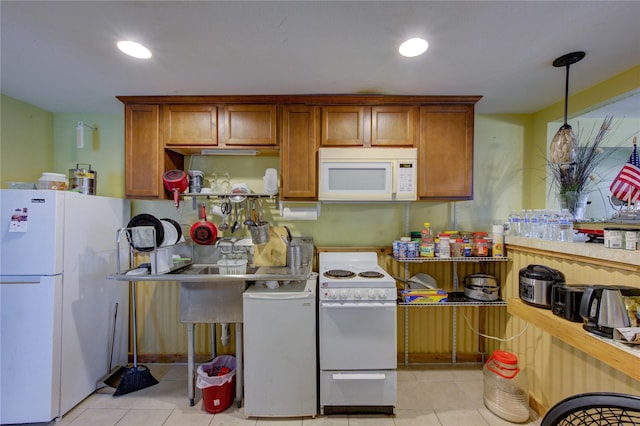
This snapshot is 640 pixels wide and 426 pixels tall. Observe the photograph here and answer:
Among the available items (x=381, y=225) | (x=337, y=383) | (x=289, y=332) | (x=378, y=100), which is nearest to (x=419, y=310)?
(x=381, y=225)

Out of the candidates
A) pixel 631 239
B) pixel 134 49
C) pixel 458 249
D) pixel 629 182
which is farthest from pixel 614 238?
pixel 134 49

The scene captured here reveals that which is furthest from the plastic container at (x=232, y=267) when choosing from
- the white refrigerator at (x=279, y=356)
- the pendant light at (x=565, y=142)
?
the pendant light at (x=565, y=142)

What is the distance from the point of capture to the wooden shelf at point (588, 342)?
108 cm

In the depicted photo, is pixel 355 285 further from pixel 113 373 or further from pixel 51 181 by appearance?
pixel 51 181

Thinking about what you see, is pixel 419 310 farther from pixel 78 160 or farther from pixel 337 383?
pixel 78 160

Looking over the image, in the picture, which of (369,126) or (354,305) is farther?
(369,126)

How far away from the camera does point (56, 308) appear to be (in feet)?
5.93

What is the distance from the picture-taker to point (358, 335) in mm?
1835

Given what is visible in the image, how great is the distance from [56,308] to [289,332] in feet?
5.05

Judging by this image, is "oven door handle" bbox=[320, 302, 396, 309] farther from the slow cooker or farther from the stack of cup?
the stack of cup

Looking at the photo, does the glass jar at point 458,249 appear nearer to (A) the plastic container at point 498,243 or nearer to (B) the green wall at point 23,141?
(A) the plastic container at point 498,243

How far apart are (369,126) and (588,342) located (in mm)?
1821

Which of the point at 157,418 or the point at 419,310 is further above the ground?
Result: the point at 419,310

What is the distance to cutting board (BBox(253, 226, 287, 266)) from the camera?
2.43 metres
